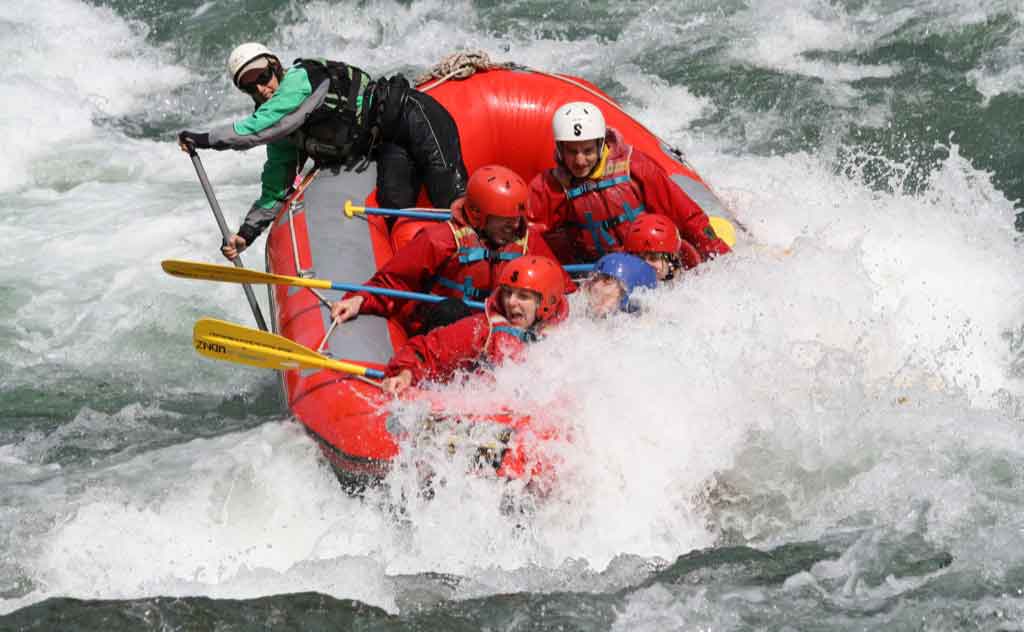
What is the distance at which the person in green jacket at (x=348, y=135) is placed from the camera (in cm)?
612

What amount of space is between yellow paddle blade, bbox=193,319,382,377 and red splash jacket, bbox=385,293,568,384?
0.19 meters

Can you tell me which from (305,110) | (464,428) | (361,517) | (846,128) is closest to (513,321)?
(464,428)

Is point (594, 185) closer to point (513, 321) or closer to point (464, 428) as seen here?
point (513, 321)

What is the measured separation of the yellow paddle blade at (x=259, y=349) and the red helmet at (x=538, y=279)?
0.69m

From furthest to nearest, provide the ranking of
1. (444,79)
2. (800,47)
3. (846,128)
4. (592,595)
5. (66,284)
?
(800,47) < (846,128) < (66,284) < (444,79) < (592,595)

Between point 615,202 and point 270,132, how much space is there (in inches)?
65.2

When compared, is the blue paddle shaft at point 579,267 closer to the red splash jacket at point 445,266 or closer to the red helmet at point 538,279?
the red splash jacket at point 445,266

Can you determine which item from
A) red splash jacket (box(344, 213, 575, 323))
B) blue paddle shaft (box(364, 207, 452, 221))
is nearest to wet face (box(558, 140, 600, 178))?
red splash jacket (box(344, 213, 575, 323))

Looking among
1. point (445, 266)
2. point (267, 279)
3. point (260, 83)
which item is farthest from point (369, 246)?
point (260, 83)

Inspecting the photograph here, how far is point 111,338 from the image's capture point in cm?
734

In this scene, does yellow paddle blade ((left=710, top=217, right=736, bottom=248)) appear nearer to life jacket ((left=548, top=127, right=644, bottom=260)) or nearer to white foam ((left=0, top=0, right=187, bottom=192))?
life jacket ((left=548, top=127, right=644, bottom=260))

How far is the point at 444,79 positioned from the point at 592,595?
341 cm

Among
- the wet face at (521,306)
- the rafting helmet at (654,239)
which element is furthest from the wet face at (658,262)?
the wet face at (521,306)

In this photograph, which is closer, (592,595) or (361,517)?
(592,595)
